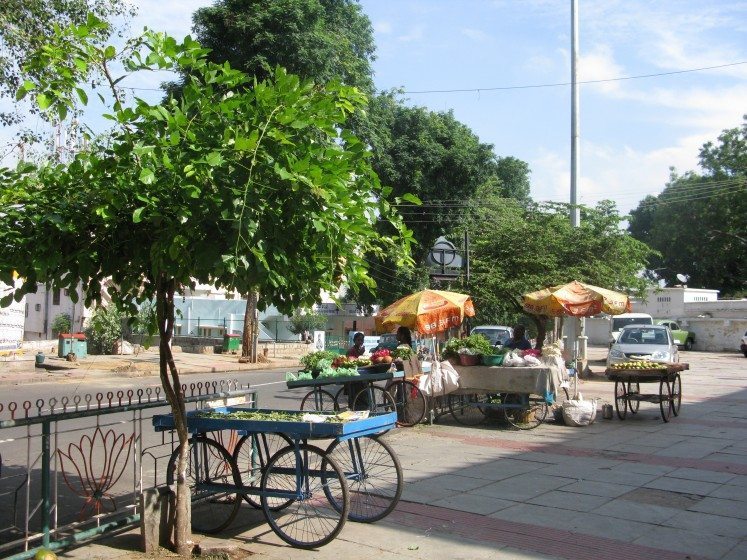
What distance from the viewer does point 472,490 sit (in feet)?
27.7

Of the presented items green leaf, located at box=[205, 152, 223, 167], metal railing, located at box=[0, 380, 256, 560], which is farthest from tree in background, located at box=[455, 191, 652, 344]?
green leaf, located at box=[205, 152, 223, 167]

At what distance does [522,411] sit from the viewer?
1320 centimetres

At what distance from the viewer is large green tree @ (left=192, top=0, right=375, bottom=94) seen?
26.9m

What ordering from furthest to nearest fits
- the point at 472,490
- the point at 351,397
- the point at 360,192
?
1. the point at 351,397
2. the point at 472,490
3. the point at 360,192

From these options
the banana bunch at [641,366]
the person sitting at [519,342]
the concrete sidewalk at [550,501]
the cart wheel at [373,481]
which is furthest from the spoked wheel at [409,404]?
the cart wheel at [373,481]

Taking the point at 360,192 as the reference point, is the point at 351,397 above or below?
below

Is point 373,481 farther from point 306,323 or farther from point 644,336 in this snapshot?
point 306,323

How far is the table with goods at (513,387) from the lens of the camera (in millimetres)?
12430

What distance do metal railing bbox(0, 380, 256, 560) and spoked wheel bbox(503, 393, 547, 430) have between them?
5567 millimetres

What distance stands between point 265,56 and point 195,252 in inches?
914

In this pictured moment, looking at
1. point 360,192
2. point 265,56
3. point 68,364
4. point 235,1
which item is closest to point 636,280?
point 265,56

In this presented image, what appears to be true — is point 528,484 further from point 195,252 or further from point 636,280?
point 636,280

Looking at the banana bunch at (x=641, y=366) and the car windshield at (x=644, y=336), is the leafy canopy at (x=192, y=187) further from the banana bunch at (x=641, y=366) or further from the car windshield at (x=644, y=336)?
the car windshield at (x=644, y=336)

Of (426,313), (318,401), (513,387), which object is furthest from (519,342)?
(318,401)
